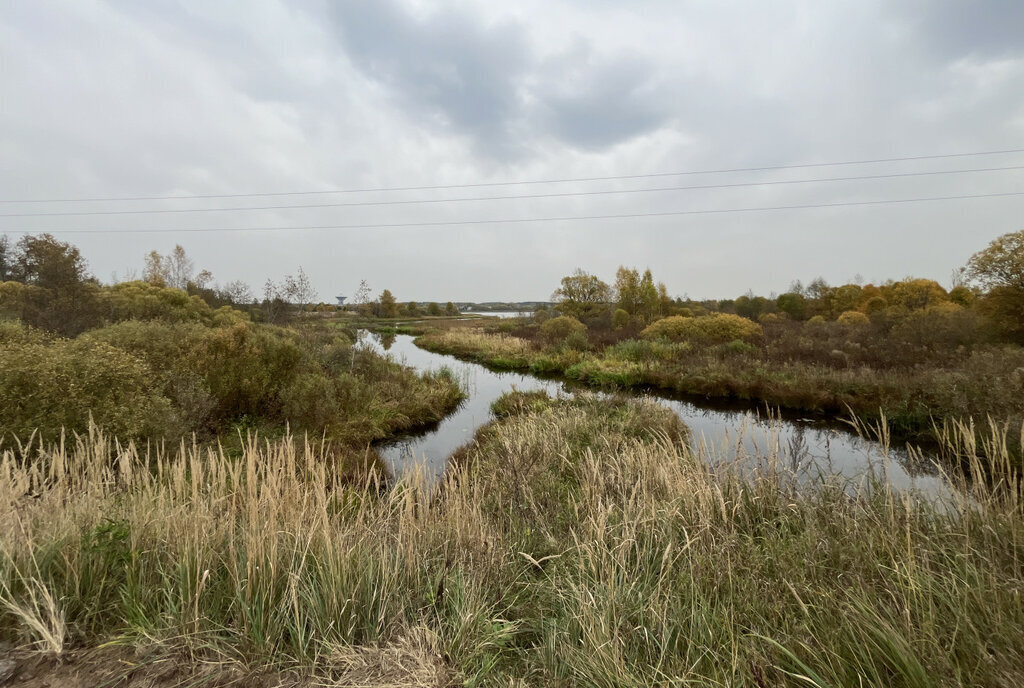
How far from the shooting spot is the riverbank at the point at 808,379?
7.79 meters

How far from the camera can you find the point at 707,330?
2120cm

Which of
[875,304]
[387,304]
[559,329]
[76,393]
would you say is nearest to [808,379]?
[559,329]

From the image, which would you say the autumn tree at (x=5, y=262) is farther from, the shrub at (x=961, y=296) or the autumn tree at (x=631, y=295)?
the shrub at (x=961, y=296)

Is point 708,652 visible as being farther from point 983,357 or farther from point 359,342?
point 359,342

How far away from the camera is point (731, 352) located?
17.6m

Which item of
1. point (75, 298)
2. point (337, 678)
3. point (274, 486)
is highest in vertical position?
point (75, 298)

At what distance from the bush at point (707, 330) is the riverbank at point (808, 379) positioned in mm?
2183

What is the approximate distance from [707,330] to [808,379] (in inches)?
336

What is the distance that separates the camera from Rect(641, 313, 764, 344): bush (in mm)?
20234

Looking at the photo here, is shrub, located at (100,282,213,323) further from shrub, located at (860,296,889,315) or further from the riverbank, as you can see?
shrub, located at (860,296,889,315)

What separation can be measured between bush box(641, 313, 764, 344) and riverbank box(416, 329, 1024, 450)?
2183 millimetres

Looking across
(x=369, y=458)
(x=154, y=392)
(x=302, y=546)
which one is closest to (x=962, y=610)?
(x=302, y=546)

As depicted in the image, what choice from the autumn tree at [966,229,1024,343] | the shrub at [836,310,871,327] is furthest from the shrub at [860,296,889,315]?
the autumn tree at [966,229,1024,343]

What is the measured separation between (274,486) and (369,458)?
576cm
